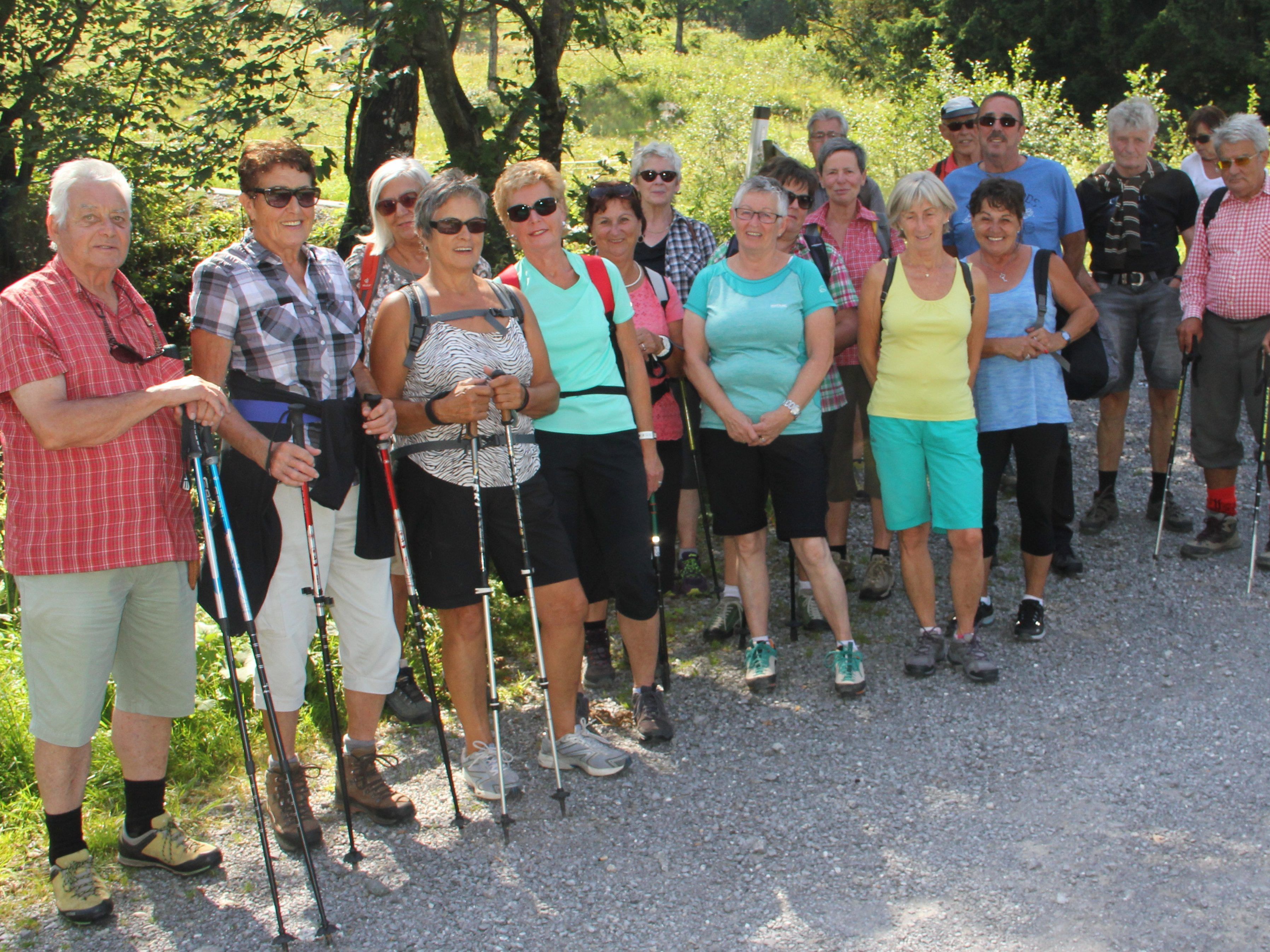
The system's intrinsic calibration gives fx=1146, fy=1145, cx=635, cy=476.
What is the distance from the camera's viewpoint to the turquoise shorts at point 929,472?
489 centimetres

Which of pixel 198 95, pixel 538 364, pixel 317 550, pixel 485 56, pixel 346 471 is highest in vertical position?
pixel 485 56

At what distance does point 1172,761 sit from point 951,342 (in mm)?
1854

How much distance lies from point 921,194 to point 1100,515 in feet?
8.90

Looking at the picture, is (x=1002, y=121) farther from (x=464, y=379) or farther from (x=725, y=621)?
(x=464, y=379)

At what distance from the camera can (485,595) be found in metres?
3.86

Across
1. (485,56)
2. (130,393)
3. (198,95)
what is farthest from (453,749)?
(485,56)

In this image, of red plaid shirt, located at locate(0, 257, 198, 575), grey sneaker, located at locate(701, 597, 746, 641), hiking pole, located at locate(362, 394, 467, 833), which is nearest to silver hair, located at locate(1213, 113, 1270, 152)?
grey sneaker, located at locate(701, 597, 746, 641)

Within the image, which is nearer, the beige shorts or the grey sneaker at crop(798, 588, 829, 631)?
the beige shorts

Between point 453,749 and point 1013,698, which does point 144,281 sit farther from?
point 1013,698

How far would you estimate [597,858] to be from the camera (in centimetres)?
370

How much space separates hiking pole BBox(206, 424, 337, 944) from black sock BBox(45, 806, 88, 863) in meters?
0.62

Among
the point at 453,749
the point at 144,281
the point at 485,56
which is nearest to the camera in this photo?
the point at 453,749

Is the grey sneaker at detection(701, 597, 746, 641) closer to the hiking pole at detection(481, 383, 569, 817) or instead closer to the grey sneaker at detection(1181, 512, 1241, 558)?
the hiking pole at detection(481, 383, 569, 817)

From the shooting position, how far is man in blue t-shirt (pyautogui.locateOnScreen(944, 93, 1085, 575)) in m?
5.84
